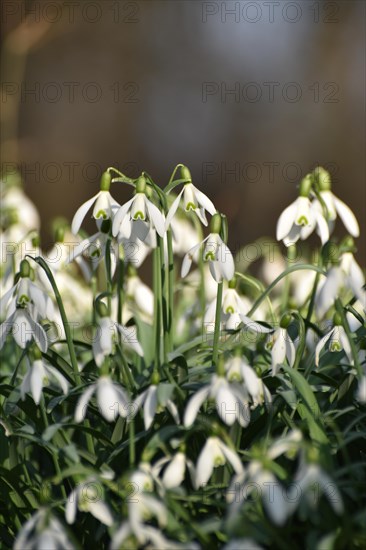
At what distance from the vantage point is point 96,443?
160 cm

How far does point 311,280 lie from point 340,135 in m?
4.28

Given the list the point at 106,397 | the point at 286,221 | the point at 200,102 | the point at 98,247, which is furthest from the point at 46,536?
the point at 200,102

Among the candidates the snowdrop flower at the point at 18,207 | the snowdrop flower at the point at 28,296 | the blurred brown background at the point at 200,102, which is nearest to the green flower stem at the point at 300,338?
the snowdrop flower at the point at 28,296

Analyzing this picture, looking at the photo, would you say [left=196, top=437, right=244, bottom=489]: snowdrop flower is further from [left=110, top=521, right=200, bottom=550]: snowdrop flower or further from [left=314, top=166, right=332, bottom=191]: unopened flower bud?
[left=314, top=166, right=332, bottom=191]: unopened flower bud

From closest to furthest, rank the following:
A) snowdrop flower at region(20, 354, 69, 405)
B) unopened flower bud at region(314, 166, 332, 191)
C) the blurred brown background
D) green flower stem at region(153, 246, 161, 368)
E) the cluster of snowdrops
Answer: the cluster of snowdrops < snowdrop flower at region(20, 354, 69, 405) < green flower stem at region(153, 246, 161, 368) < unopened flower bud at region(314, 166, 332, 191) < the blurred brown background

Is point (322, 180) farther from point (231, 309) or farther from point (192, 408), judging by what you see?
point (192, 408)

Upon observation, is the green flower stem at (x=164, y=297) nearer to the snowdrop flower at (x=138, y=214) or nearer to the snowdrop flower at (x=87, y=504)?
the snowdrop flower at (x=138, y=214)

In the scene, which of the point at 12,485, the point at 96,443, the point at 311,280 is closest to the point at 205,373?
the point at 96,443

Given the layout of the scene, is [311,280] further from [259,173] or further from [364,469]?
[259,173]

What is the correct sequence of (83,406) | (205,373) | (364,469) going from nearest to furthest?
(83,406) → (364,469) → (205,373)

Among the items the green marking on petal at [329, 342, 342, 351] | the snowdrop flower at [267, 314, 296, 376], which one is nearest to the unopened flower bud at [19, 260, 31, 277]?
the snowdrop flower at [267, 314, 296, 376]

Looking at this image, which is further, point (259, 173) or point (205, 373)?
point (259, 173)

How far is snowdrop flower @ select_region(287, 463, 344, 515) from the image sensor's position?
1.04 metres

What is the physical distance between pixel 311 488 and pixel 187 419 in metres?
0.22
